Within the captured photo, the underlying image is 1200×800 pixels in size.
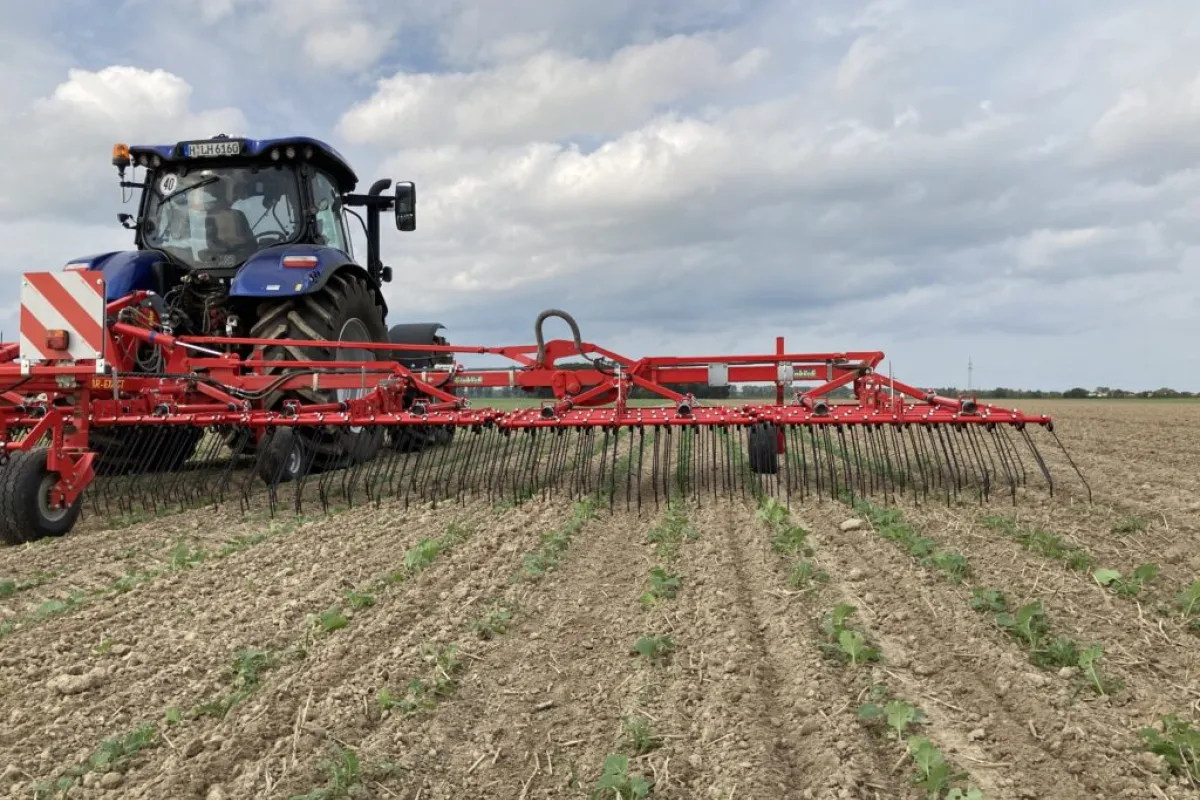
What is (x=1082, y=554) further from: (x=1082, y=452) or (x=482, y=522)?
(x=1082, y=452)

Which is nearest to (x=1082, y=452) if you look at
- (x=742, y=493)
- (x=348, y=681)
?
(x=742, y=493)

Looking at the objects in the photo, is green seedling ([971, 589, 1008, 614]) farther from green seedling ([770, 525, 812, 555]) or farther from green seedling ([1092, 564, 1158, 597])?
green seedling ([770, 525, 812, 555])

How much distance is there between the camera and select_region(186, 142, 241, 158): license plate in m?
6.46

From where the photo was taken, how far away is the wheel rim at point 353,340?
20.6ft

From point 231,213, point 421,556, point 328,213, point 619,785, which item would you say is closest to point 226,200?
point 231,213

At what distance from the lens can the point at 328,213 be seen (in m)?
7.09

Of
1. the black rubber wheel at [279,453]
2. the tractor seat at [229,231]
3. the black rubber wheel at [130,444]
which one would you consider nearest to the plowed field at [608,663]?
the black rubber wheel at [279,453]

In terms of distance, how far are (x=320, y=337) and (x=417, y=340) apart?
2.59 m

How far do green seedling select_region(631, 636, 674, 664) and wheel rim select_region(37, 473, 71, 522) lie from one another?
344 centimetres

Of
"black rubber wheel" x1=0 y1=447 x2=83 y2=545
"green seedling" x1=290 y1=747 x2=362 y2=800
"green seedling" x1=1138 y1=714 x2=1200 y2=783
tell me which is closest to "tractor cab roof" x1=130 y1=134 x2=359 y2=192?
"black rubber wheel" x1=0 y1=447 x2=83 y2=545

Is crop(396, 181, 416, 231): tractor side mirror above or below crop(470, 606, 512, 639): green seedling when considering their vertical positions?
above

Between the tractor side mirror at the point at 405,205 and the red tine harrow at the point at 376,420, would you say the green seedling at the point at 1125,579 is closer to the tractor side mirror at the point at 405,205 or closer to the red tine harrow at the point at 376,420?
the red tine harrow at the point at 376,420

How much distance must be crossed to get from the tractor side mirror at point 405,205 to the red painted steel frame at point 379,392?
162 cm

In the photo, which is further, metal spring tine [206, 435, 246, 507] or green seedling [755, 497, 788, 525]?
metal spring tine [206, 435, 246, 507]
